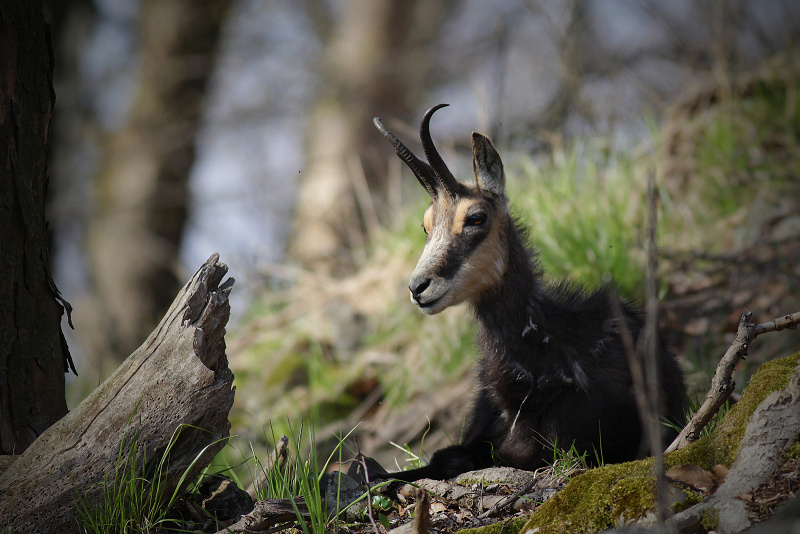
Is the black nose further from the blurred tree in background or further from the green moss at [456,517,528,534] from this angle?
the blurred tree in background

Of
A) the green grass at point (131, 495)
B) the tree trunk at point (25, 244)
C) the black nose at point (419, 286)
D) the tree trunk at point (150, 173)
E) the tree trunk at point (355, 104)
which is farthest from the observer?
the tree trunk at point (150, 173)

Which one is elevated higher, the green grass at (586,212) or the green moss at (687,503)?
the green grass at (586,212)

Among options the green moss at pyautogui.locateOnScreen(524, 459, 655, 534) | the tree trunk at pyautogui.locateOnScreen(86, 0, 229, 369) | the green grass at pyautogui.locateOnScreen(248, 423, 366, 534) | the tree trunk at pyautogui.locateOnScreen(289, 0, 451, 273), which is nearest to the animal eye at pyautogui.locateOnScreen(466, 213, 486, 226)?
the green grass at pyautogui.locateOnScreen(248, 423, 366, 534)

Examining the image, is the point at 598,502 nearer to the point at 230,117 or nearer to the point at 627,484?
the point at 627,484

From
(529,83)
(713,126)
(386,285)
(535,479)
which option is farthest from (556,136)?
(535,479)

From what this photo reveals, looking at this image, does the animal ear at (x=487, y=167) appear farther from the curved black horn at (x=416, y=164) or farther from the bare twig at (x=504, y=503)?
the bare twig at (x=504, y=503)

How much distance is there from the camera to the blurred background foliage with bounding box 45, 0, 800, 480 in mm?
6121

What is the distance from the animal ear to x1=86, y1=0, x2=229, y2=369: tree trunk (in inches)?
307

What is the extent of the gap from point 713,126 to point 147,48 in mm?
8511

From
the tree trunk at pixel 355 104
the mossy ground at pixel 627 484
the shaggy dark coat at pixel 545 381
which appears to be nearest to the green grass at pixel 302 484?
the shaggy dark coat at pixel 545 381

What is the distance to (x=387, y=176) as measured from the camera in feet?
34.3

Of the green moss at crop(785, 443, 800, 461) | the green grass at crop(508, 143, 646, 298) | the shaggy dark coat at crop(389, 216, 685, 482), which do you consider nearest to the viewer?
the green moss at crop(785, 443, 800, 461)

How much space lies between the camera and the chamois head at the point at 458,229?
3584mm

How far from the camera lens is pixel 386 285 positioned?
7.54 metres
